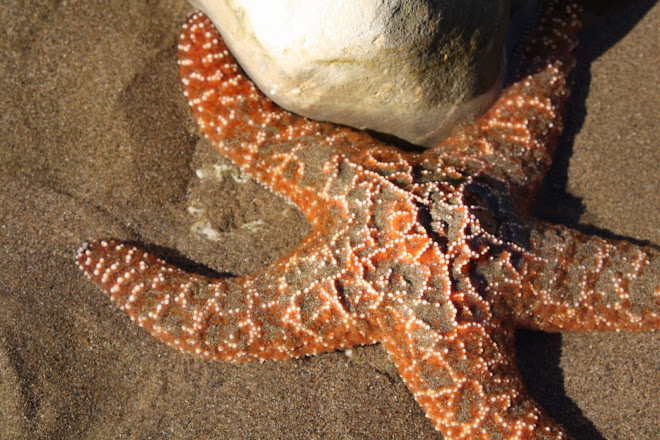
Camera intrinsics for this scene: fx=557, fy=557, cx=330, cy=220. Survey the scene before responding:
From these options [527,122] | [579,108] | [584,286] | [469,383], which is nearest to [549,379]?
[584,286]

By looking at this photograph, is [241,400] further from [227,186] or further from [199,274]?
[227,186]

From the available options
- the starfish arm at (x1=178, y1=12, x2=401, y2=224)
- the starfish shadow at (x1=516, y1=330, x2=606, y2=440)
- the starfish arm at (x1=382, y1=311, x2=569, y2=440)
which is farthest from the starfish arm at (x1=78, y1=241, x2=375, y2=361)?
the starfish shadow at (x1=516, y1=330, x2=606, y2=440)

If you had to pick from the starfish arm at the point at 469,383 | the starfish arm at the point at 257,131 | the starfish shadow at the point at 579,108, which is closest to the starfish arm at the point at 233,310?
the starfish arm at the point at 469,383

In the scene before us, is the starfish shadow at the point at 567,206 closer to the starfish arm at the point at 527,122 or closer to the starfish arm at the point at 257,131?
the starfish arm at the point at 527,122

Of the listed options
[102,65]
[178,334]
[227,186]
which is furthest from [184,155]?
[178,334]

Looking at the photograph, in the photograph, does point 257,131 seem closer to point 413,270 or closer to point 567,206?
point 413,270
